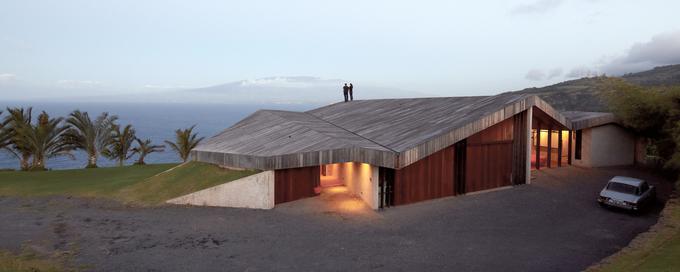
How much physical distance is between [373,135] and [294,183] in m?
5.21

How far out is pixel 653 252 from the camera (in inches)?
431

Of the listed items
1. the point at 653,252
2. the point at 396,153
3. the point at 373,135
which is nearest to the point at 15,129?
the point at 373,135

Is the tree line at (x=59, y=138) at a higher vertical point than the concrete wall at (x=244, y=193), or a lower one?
higher

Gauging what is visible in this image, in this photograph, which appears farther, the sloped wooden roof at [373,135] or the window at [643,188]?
the sloped wooden roof at [373,135]

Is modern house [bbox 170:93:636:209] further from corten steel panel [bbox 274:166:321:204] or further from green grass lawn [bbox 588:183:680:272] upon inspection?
green grass lawn [bbox 588:183:680:272]

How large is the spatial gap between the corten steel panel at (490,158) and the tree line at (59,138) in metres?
26.6

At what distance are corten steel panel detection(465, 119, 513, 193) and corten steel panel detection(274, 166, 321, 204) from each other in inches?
311

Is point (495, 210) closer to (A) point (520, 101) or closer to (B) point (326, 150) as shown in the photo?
(A) point (520, 101)

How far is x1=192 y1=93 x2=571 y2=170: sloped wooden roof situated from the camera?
56.9 feet

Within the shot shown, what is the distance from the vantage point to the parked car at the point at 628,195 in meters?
16.2

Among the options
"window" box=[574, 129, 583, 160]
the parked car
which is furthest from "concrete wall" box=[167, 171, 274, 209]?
"window" box=[574, 129, 583, 160]

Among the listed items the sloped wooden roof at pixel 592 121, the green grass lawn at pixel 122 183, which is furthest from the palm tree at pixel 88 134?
the sloped wooden roof at pixel 592 121

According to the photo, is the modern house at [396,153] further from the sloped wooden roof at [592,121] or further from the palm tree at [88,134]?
the palm tree at [88,134]

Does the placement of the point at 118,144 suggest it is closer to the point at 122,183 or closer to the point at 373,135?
the point at 122,183
